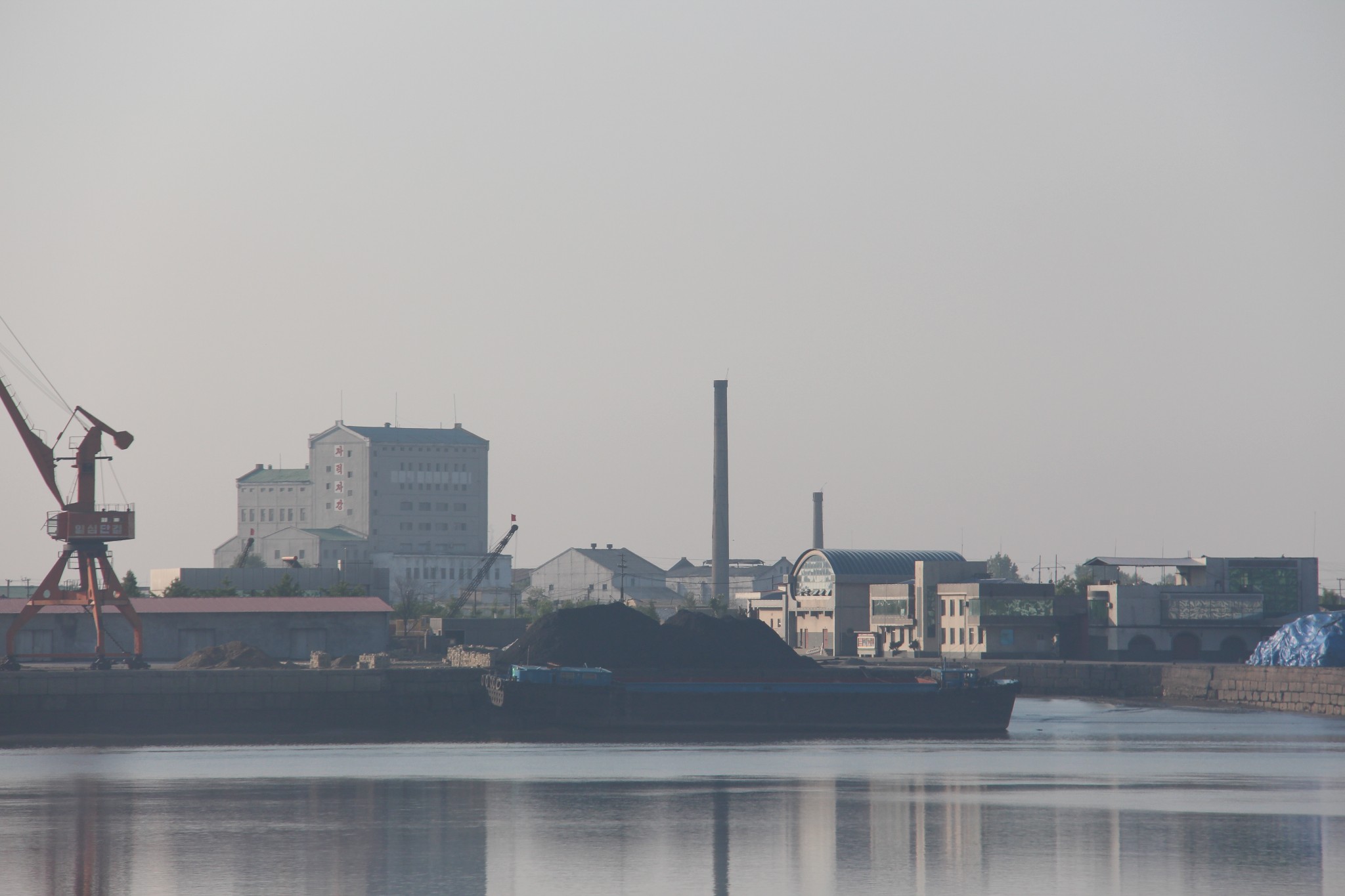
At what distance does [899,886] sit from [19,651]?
210 ft

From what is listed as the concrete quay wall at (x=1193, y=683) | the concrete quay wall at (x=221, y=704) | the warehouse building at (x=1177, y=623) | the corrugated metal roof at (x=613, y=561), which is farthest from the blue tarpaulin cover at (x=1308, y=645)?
the corrugated metal roof at (x=613, y=561)

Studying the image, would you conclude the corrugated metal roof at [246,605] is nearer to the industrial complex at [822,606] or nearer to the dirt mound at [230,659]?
the industrial complex at [822,606]

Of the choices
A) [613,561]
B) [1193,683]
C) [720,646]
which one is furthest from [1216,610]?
[613,561]

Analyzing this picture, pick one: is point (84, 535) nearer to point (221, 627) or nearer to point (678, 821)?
point (221, 627)

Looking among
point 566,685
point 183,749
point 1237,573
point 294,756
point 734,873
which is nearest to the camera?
point 734,873

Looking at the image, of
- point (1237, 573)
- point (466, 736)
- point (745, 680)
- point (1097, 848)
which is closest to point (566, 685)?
point (466, 736)

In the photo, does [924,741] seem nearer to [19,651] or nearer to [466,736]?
[466,736]

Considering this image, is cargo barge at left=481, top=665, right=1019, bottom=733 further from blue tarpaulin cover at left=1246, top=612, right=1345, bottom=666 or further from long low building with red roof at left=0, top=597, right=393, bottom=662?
long low building with red roof at left=0, top=597, right=393, bottom=662

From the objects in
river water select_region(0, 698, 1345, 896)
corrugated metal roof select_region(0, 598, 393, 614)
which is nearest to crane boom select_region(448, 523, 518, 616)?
corrugated metal roof select_region(0, 598, 393, 614)

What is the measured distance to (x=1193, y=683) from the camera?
75562 mm

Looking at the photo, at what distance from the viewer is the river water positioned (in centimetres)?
2512

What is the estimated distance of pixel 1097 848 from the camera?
1110 inches

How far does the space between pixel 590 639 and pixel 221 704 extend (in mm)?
16812

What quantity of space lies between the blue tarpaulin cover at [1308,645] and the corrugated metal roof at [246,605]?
41.4 m
